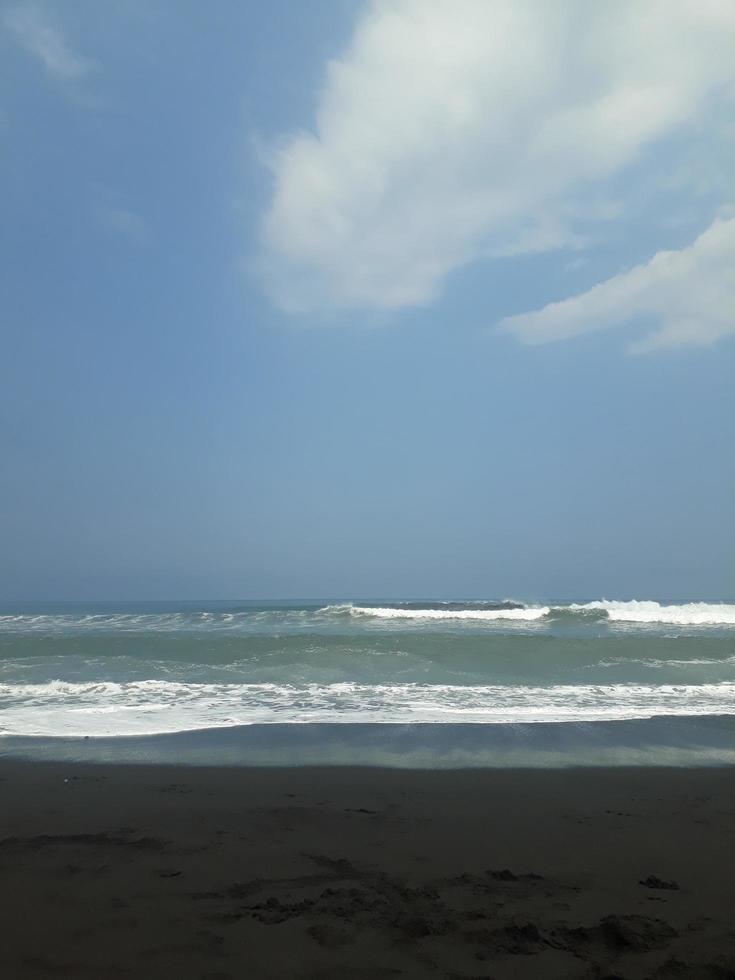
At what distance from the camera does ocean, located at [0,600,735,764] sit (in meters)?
7.95

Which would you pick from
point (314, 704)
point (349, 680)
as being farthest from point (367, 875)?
point (349, 680)

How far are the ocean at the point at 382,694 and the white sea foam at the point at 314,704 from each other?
0.03 metres

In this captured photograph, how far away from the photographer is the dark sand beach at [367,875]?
3053mm

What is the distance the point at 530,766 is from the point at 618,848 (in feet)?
7.44

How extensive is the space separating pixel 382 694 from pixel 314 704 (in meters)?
1.56

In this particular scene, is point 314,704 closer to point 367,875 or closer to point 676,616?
point 367,875

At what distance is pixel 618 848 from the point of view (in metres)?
4.55

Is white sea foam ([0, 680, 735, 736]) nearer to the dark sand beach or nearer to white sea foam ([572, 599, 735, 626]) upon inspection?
the dark sand beach

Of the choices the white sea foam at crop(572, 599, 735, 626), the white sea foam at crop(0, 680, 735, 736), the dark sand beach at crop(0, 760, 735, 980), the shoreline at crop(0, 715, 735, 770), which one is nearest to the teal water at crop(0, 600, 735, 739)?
the white sea foam at crop(0, 680, 735, 736)

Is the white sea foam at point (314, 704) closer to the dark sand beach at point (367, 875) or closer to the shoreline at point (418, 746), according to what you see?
the shoreline at point (418, 746)

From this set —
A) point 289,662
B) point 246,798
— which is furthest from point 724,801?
point 289,662

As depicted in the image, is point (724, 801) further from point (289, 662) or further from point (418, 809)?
point (289, 662)

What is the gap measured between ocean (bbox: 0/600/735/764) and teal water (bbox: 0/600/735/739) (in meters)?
0.05

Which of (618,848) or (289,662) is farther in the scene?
(289,662)
